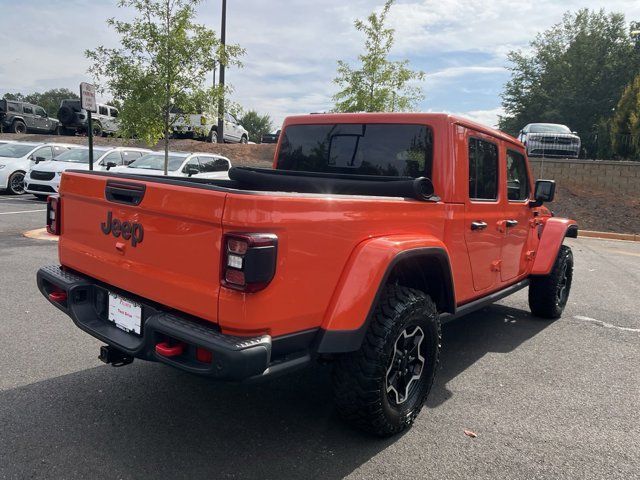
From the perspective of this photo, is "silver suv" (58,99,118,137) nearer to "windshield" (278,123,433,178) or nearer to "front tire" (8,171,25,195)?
"front tire" (8,171,25,195)

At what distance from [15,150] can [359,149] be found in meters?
15.6

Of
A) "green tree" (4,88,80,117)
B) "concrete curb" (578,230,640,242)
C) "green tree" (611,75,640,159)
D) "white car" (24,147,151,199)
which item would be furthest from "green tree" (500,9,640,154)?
"green tree" (4,88,80,117)

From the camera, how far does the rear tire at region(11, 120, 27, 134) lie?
97.8 ft

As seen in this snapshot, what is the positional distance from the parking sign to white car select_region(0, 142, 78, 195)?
7.51 metres

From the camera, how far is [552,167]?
18.2m

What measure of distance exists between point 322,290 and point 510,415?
5.69 ft

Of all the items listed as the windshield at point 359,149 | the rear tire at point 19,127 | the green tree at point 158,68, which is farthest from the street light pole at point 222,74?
the rear tire at point 19,127

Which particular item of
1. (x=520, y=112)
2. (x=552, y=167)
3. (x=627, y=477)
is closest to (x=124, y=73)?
(x=627, y=477)

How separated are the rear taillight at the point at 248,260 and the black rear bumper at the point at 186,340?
0.25 m

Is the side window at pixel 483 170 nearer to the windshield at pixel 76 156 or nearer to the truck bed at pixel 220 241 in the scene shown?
the truck bed at pixel 220 241

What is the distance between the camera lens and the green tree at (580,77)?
1335 inches

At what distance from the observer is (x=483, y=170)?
152 inches

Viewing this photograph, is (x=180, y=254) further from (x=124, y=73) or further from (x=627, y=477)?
(x=124, y=73)

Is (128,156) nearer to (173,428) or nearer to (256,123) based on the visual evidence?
(173,428)
